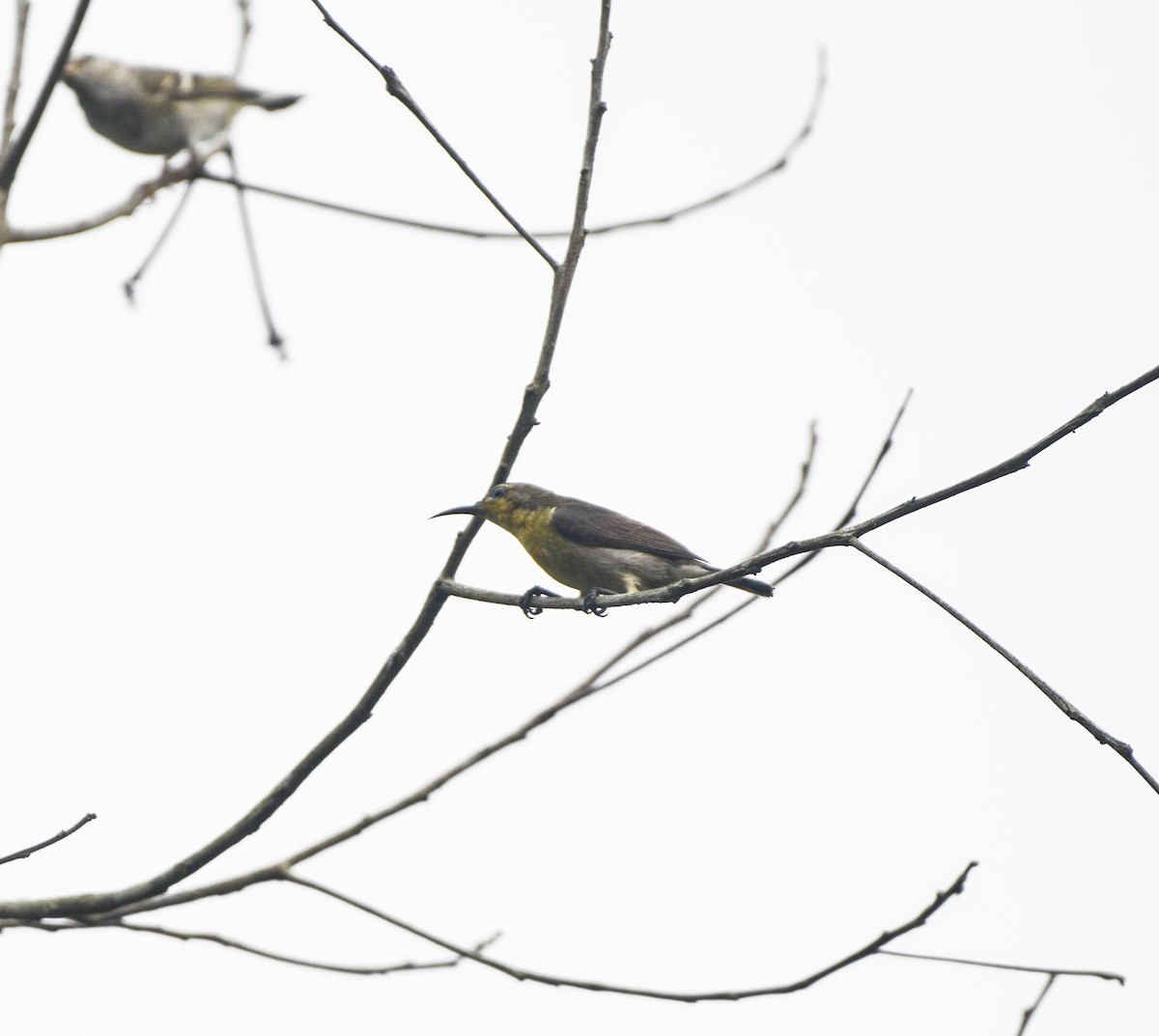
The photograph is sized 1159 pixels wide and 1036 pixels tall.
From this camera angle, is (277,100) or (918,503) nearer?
(918,503)

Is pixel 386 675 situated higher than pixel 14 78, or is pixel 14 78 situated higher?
pixel 14 78

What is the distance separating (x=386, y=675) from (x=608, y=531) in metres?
3.90

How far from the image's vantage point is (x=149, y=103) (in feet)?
15.0

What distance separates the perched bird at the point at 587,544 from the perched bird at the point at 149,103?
295 cm

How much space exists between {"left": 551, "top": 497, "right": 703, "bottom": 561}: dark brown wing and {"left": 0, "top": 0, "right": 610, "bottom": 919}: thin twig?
11.2ft

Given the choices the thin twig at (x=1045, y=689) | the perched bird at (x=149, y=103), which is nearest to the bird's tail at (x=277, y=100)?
the perched bird at (x=149, y=103)

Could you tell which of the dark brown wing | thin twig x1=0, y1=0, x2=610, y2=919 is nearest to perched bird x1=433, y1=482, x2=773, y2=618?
the dark brown wing

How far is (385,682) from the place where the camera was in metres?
3.55

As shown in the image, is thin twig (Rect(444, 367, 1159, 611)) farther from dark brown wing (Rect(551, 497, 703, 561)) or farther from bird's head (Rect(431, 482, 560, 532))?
bird's head (Rect(431, 482, 560, 532))

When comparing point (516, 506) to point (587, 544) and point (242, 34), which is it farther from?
point (242, 34)

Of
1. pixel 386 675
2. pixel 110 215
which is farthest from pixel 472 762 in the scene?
pixel 110 215

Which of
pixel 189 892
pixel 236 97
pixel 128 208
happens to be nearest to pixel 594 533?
pixel 236 97

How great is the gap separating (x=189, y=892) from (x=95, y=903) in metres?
0.25

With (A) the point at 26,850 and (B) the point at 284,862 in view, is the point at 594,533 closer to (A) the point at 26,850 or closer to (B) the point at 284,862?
(B) the point at 284,862
